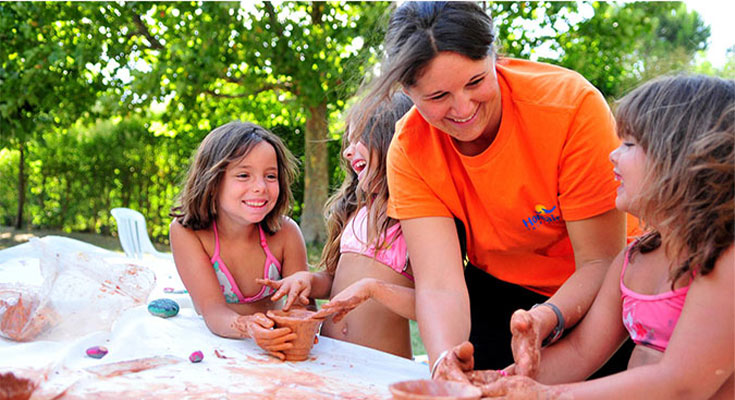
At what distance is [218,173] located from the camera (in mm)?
3018

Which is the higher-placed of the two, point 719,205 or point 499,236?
point 719,205

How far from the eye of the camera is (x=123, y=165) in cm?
1088

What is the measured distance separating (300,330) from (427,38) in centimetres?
103

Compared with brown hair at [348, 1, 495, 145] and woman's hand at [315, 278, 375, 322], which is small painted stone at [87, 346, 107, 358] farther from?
brown hair at [348, 1, 495, 145]

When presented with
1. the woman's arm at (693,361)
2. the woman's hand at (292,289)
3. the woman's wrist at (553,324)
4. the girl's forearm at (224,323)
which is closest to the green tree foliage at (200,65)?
the girl's forearm at (224,323)

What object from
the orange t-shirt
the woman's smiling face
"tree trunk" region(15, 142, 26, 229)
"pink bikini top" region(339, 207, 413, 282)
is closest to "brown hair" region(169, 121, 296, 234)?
"pink bikini top" region(339, 207, 413, 282)

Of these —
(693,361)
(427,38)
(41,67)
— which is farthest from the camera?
(41,67)

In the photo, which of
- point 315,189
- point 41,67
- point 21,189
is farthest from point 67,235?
point 315,189

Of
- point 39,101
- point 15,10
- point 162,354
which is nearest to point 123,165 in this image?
point 39,101

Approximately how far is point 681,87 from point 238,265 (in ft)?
6.71

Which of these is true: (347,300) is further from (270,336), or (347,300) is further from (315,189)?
(315,189)

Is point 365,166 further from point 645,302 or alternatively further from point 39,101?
point 39,101

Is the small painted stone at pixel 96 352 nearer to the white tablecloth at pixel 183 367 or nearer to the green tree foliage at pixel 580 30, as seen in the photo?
the white tablecloth at pixel 183 367

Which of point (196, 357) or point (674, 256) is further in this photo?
point (196, 357)
